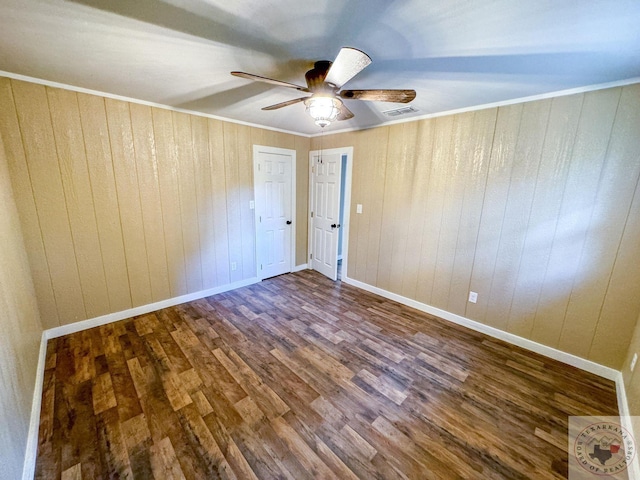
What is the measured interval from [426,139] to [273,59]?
6.52ft

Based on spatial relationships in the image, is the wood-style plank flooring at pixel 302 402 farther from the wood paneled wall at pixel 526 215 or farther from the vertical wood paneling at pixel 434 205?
the vertical wood paneling at pixel 434 205

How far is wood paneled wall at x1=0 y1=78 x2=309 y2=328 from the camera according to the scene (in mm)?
2236

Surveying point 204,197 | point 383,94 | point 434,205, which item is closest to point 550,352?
point 434,205

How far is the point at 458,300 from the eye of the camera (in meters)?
2.91

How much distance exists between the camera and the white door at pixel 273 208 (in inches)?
148

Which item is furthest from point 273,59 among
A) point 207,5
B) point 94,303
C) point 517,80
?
point 94,303

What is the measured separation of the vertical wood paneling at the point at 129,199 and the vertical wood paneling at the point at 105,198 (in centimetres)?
4

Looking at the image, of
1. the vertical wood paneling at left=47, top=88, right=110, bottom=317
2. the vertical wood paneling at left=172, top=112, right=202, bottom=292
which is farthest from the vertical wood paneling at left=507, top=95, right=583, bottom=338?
the vertical wood paneling at left=47, top=88, right=110, bottom=317

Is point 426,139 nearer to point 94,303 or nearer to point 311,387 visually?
point 311,387

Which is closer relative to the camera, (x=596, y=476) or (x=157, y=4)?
(x=157, y=4)

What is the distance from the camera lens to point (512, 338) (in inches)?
101

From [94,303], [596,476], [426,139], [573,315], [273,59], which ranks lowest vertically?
[596,476]

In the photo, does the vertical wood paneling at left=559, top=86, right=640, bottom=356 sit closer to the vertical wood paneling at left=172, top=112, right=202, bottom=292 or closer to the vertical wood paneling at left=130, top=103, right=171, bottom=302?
the vertical wood paneling at left=172, top=112, right=202, bottom=292

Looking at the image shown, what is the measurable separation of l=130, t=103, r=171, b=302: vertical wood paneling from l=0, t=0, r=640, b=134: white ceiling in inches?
17.7
